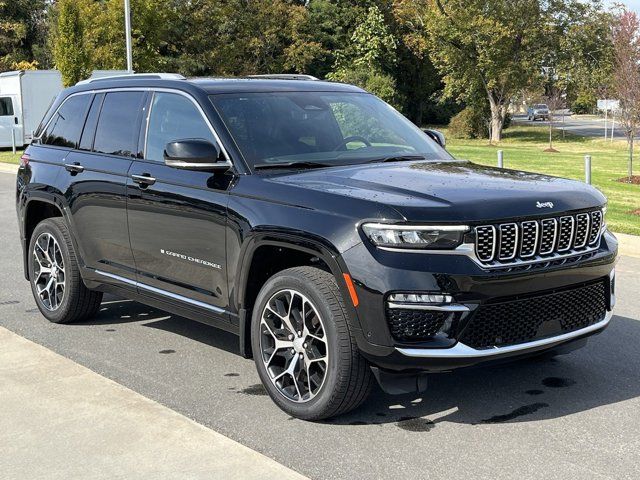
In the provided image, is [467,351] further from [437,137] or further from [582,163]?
[582,163]

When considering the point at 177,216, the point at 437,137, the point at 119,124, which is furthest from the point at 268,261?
the point at 437,137

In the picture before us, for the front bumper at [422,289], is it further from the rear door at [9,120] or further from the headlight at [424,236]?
the rear door at [9,120]

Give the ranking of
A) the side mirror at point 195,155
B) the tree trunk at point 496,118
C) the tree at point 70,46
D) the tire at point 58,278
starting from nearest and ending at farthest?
1. the side mirror at point 195,155
2. the tire at point 58,278
3. the tree at point 70,46
4. the tree trunk at point 496,118

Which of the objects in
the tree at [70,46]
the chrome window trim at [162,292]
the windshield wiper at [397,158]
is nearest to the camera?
the chrome window trim at [162,292]

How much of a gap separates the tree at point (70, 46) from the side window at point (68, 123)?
25.7 metres

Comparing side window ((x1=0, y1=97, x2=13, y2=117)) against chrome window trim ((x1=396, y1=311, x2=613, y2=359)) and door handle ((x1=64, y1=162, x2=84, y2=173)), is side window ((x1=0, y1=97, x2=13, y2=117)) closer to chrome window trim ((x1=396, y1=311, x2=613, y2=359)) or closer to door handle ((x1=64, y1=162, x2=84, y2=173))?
door handle ((x1=64, y1=162, x2=84, y2=173))

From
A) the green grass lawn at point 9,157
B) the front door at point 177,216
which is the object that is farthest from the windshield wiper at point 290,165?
the green grass lawn at point 9,157

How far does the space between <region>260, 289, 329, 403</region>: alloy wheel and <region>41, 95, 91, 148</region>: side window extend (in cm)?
271

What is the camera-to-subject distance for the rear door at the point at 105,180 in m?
6.09

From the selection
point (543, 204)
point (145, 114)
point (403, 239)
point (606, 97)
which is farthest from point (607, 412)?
point (606, 97)

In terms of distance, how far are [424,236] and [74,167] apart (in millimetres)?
3303

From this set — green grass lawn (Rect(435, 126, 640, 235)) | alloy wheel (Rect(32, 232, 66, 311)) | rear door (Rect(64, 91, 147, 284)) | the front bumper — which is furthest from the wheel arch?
green grass lawn (Rect(435, 126, 640, 235))

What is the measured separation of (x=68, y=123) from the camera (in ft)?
22.7

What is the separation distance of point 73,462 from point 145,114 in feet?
8.77
